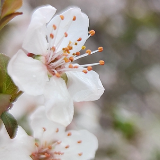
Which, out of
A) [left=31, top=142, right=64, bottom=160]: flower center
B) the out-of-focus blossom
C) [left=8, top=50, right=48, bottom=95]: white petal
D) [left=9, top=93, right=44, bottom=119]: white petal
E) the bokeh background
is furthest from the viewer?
the bokeh background

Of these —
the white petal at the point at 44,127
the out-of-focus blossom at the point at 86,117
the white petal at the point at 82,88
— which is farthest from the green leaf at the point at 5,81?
the out-of-focus blossom at the point at 86,117

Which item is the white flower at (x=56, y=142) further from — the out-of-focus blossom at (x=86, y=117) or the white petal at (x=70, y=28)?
the out-of-focus blossom at (x=86, y=117)

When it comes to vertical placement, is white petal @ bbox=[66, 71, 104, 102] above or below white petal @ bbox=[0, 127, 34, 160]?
above

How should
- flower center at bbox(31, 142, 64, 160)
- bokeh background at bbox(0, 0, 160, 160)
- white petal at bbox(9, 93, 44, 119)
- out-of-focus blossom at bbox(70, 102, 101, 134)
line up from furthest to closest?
bokeh background at bbox(0, 0, 160, 160)
out-of-focus blossom at bbox(70, 102, 101, 134)
white petal at bbox(9, 93, 44, 119)
flower center at bbox(31, 142, 64, 160)

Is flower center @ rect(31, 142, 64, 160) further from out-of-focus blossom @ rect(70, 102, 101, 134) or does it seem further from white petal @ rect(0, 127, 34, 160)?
Answer: out-of-focus blossom @ rect(70, 102, 101, 134)

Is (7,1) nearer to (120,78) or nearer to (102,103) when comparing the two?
(102,103)

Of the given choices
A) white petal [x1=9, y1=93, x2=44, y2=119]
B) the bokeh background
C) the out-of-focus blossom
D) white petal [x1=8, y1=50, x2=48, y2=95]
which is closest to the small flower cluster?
white petal [x1=8, y1=50, x2=48, y2=95]

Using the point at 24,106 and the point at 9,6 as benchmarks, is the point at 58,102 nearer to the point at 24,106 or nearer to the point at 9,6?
the point at 9,6

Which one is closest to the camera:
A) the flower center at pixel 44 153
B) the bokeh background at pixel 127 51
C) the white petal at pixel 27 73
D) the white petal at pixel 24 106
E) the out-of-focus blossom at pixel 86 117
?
the white petal at pixel 27 73
